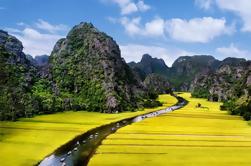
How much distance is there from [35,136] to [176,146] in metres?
25.7

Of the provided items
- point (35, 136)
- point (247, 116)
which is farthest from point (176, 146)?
point (247, 116)

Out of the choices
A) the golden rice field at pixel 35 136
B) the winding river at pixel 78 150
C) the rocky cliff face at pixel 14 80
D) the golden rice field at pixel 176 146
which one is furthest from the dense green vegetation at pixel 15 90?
the golden rice field at pixel 176 146

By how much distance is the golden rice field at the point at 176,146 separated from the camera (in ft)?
179

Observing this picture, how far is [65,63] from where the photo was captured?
171 m

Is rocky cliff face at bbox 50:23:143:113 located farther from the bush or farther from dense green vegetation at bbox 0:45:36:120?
the bush

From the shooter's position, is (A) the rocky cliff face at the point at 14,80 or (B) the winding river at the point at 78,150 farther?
(A) the rocky cliff face at the point at 14,80

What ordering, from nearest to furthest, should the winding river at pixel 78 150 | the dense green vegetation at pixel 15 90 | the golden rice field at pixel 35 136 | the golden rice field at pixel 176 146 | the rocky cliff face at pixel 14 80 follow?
the winding river at pixel 78 150, the golden rice field at pixel 176 146, the golden rice field at pixel 35 136, the dense green vegetation at pixel 15 90, the rocky cliff face at pixel 14 80

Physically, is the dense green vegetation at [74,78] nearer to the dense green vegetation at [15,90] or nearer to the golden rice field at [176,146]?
the dense green vegetation at [15,90]

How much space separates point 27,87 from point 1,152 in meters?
74.6

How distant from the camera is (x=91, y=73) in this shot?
158625 mm

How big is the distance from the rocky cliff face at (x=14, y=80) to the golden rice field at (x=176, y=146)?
26509 mm

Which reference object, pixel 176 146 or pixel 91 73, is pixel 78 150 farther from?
pixel 91 73

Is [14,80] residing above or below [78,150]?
above

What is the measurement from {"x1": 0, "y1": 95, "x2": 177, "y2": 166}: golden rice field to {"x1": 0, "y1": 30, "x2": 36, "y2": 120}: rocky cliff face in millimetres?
3389
